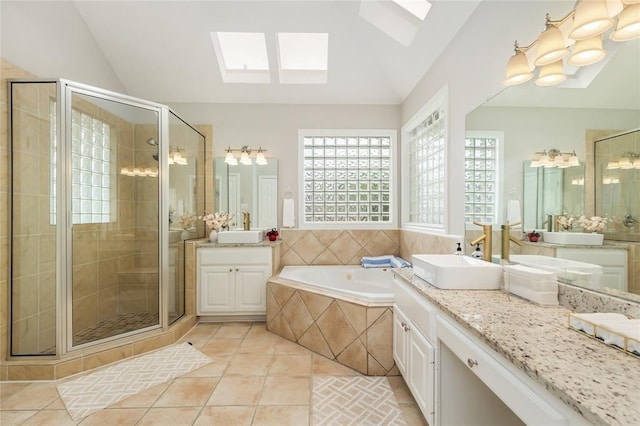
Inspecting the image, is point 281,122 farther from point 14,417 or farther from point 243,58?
point 14,417

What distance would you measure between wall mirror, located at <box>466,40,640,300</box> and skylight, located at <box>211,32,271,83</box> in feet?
8.89

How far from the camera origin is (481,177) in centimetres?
199

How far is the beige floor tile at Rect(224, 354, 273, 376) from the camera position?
89.4 inches

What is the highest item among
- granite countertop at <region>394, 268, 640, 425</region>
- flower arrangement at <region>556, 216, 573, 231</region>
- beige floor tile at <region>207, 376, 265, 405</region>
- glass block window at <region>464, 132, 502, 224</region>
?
glass block window at <region>464, 132, 502, 224</region>

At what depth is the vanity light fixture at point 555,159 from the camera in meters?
1.27

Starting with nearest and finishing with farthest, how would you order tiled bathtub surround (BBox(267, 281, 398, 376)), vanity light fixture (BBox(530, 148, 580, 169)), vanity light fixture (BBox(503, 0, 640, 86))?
vanity light fixture (BBox(503, 0, 640, 86))
vanity light fixture (BBox(530, 148, 580, 169))
tiled bathtub surround (BBox(267, 281, 398, 376))

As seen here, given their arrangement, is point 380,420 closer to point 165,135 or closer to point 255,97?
point 165,135

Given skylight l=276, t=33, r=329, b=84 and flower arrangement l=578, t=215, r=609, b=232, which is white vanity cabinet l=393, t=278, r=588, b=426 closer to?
flower arrangement l=578, t=215, r=609, b=232

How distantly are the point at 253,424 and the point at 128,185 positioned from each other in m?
2.25

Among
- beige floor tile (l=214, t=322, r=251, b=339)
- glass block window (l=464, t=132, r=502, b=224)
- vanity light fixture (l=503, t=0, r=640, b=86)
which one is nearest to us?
vanity light fixture (l=503, t=0, r=640, b=86)

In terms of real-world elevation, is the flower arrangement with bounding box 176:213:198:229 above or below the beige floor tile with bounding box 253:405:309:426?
above

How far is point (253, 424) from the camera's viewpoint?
1.71 m

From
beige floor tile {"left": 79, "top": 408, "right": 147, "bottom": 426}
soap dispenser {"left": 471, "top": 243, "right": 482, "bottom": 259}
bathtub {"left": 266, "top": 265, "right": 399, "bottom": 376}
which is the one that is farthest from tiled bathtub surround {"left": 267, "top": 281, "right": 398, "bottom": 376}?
beige floor tile {"left": 79, "top": 408, "right": 147, "bottom": 426}

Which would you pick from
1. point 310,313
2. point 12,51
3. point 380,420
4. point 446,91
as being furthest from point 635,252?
point 12,51
